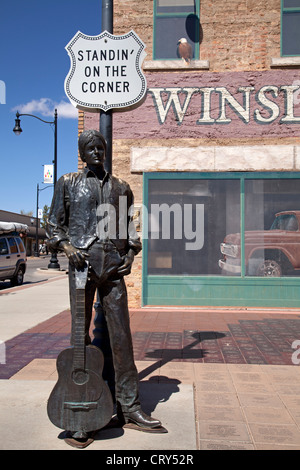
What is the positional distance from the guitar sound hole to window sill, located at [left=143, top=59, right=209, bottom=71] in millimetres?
7780

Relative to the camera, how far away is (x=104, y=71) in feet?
13.9

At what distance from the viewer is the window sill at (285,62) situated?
30.2 feet

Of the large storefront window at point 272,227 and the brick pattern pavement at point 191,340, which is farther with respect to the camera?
the large storefront window at point 272,227

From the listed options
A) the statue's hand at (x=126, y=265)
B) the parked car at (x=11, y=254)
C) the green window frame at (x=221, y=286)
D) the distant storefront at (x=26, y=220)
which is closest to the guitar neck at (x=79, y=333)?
the statue's hand at (x=126, y=265)

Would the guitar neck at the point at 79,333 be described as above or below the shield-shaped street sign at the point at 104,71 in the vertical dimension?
below

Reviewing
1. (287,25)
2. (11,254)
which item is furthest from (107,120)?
(11,254)

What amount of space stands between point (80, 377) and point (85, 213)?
1.25 m

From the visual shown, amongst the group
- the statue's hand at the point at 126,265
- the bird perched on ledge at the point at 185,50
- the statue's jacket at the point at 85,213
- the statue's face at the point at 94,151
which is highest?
the bird perched on ledge at the point at 185,50

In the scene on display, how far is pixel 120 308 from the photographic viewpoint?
3.51 m

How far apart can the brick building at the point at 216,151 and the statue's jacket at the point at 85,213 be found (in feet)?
19.1

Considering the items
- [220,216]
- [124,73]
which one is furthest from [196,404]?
[220,216]

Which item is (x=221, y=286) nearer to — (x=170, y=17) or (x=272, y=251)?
(x=272, y=251)

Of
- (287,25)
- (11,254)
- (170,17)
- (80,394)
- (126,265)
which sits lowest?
(80,394)

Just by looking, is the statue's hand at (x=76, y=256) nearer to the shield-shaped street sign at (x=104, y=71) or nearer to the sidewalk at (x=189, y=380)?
the sidewalk at (x=189, y=380)
